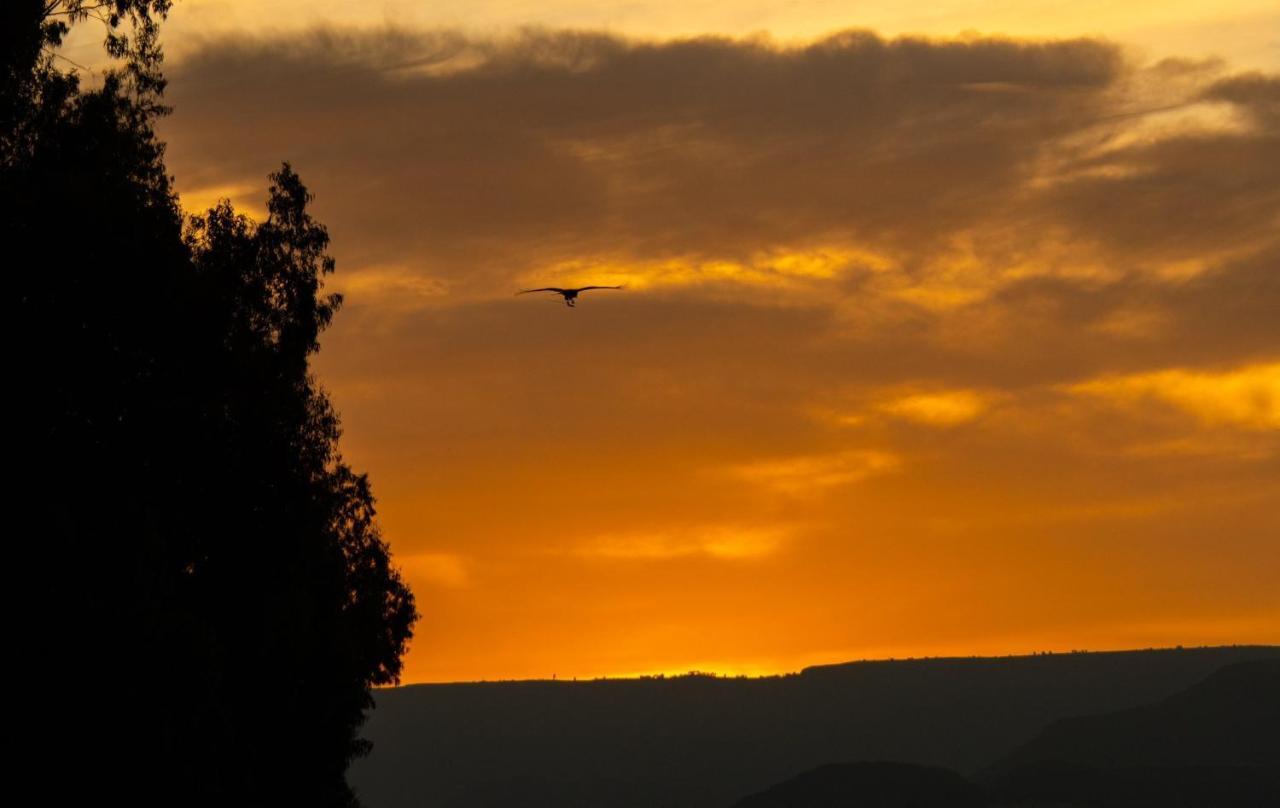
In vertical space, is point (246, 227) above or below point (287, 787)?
above

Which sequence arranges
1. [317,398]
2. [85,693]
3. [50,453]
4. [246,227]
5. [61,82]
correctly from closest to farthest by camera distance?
[85,693], [50,453], [61,82], [246,227], [317,398]

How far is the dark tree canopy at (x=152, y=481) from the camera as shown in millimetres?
37188

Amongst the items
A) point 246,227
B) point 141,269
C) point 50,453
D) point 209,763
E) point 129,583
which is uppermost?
point 246,227

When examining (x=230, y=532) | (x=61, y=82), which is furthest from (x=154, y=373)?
(x=61, y=82)

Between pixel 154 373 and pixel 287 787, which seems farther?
pixel 287 787

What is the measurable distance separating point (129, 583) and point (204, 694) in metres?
2.67

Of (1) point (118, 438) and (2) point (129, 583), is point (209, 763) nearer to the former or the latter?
(2) point (129, 583)

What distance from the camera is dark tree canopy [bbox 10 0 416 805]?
3719 centimetres

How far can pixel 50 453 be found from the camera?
3928cm

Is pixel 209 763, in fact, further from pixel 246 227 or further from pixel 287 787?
pixel 246 227

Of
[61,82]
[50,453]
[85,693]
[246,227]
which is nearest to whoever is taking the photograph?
[85,693]

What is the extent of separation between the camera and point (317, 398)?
53000mm

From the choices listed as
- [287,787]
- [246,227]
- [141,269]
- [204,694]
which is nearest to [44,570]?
[204,694]

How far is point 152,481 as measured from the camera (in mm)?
41594
